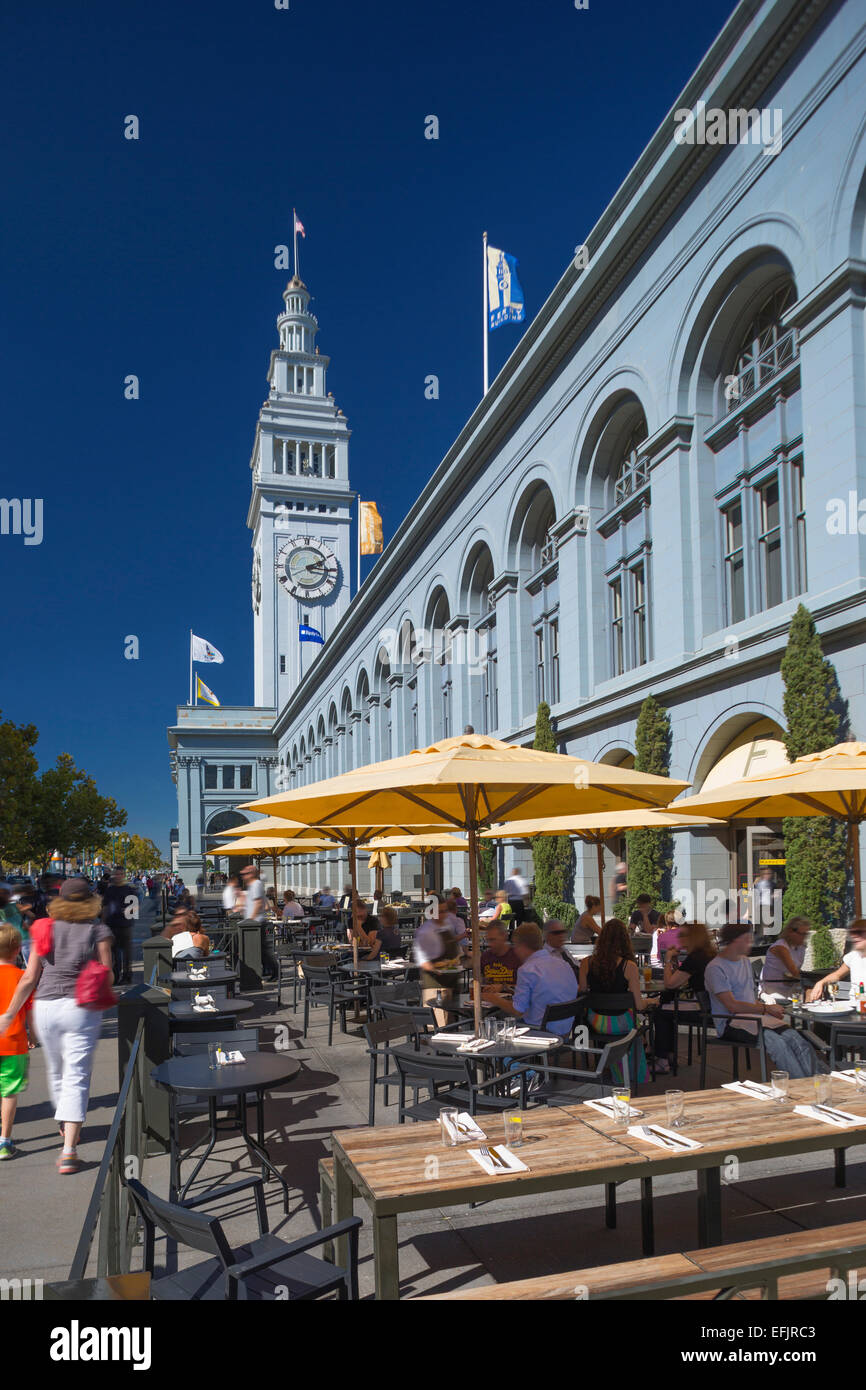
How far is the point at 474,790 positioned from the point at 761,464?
11986 mm

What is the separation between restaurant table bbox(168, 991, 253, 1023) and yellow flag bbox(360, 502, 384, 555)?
2061 inches

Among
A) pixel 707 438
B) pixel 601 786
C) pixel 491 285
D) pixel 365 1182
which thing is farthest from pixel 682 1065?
pixel 491 285

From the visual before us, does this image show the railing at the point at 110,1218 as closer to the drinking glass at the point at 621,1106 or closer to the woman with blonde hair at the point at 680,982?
the drinking glass at the point at 621,1106

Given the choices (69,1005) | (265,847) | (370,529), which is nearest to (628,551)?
(265,847)

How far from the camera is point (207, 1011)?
9.38 meters

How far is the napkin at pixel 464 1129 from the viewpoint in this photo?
462 cm

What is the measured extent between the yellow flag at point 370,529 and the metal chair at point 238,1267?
2276 inches

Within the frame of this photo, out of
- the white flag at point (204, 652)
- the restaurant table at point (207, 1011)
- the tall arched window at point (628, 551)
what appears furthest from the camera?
the white flag at point (204, 652)

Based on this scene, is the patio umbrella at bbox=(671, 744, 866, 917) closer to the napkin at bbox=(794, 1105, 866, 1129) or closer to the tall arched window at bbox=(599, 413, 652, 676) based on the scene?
the napkin at bbox=(794, 1105, 866, 1129)

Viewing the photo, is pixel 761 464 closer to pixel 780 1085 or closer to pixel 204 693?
pixel 780 1085

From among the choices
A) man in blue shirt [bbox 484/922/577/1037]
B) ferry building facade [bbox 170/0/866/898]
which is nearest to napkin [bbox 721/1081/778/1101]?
man in blue shirt [bbox 484/922/577/1037]

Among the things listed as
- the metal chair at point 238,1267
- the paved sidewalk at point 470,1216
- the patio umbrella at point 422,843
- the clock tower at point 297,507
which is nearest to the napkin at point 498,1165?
the metal chair at point 238,1267

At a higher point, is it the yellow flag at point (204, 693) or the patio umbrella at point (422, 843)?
the yellow flag at point (204, 693)

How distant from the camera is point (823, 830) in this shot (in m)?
14.5
